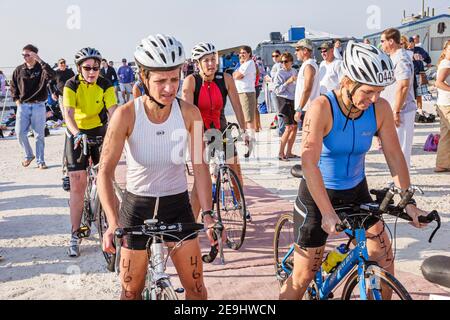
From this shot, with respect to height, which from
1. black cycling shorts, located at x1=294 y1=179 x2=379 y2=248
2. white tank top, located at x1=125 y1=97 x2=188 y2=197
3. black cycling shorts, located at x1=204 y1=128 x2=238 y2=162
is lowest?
black cycling shorts, located at x1=294 y1=179 x2=379 y2=248

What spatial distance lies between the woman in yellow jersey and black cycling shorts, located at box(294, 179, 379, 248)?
3133 millimetres

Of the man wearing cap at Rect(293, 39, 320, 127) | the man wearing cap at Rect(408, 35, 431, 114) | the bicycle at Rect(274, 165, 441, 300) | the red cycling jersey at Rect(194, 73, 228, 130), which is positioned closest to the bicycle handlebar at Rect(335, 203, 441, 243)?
the bicycle at Rect(274, 165, 441, 300)

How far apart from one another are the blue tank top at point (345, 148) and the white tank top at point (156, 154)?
3.12ft

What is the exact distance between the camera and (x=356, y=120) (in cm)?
329

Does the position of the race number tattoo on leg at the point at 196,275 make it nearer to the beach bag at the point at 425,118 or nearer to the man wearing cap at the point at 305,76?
the man wearing cap at the point at 305,76

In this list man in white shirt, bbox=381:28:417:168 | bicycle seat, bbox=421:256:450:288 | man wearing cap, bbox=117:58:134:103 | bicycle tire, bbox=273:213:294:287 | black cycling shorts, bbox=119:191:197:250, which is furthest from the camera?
man wearing cap, bbox=117:58:134:103

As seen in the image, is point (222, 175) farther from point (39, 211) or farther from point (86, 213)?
point (39, 211)

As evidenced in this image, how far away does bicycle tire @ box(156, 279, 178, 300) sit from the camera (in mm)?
2793

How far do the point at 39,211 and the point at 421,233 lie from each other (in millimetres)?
5615

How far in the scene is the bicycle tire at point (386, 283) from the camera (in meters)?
2.72

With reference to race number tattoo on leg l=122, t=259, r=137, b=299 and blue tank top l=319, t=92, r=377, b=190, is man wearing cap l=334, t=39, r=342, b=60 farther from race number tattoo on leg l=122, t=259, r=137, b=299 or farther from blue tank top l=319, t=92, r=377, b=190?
Result: race number tattoo on leg l=122, t=259, r=137, b=299

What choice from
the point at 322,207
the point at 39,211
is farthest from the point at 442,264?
the point at 39,211

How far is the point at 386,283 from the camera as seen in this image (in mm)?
2844

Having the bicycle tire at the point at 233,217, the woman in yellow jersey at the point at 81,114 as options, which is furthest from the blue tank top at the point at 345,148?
the woman in yellow jersey at the point at 81,114
